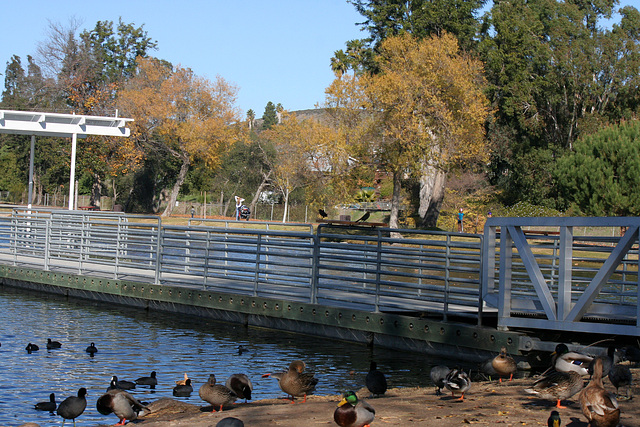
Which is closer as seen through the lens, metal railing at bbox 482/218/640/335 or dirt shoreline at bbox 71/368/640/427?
dirt shoreline at bbox 71/368/640/427

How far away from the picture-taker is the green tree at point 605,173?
141 feet

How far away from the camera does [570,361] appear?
29.8ft

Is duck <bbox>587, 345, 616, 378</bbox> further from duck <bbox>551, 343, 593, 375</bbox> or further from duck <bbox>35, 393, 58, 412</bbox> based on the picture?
duck <bbox>35, 393, 58, 412</bbox>

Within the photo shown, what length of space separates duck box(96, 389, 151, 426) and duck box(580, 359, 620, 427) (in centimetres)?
502

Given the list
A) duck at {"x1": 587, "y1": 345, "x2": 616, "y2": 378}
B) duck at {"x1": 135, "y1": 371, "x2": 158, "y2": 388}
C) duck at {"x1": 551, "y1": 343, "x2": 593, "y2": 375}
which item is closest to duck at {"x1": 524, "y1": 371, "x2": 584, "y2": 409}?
duck at {"x1": 587, "y1": 345, "x2": 616, "y2": 378}

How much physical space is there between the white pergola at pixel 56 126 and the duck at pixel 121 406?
1911cm

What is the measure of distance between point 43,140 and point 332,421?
2858 inches

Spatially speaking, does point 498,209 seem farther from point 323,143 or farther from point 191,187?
point 191,187

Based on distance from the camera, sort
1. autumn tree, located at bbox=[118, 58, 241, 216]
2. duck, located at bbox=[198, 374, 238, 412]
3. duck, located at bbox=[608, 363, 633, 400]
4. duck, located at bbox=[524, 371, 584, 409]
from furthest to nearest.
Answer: autumn tree, located at bbox=[118, 58, 241, 216] → duck, located at bbox=[198, 374, 238, 412] → duck, located at bbox=[608, 363, 633, 400] → duck, located at bbox=[524, 371, 584, 409]

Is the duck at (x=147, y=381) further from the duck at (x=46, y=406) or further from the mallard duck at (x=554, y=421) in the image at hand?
the mallard duck at (x=554, y=421)

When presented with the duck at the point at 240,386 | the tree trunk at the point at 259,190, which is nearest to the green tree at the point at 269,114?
the tree trunk at the point at 259,190

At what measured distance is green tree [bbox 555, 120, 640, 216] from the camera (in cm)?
4291

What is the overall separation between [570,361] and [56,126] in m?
23.6

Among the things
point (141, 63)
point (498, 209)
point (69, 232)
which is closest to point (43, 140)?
point (141, 63)
